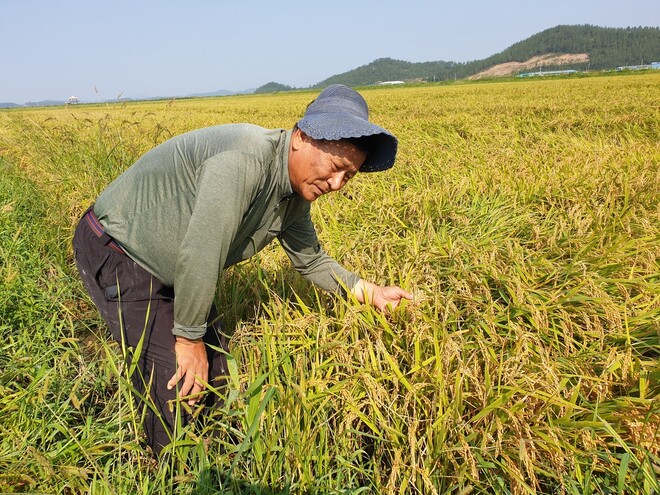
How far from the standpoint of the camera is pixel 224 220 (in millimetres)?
1312

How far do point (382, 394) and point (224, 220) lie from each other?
781 millimetres

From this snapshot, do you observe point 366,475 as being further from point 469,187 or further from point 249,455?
point 469,187

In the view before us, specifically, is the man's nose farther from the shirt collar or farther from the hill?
the hill

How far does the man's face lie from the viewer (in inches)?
54.1

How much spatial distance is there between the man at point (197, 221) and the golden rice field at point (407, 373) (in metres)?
0.13

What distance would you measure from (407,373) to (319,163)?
0.77 metres

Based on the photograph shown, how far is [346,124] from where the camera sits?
130cm

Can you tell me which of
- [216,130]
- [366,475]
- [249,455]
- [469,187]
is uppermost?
[216,130]

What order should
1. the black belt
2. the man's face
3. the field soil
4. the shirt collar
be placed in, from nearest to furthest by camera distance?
the man's face
the shirt collar
the black belt
the field soil

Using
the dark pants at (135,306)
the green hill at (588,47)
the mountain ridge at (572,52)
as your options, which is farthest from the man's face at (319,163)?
the green hill at (588,47)

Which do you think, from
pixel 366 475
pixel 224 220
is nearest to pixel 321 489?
pixel 366 475

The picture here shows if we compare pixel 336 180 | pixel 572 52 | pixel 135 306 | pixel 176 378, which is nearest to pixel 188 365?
pixel 176 378

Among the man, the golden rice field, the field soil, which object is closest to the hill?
the field soil

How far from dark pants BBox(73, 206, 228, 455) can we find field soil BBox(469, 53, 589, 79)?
162414 millimetres
